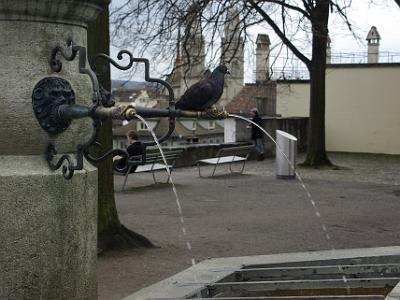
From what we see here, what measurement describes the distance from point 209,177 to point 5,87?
48.6 feet

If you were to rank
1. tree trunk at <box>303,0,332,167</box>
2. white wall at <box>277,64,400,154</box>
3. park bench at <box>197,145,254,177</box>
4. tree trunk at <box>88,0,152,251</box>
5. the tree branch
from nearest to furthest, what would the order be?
1. tree trunk at <box>88,0,152,251</box>
2. park bench at <box>197,145,254,177</box>
3. the tree branch
4. tree trunk at <box>303,0,332,167</box>
5. white wall at <box>277,64,400,154</box>

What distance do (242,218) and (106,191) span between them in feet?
10.8

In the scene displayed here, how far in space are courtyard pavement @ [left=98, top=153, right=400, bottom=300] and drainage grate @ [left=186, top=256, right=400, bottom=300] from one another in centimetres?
170

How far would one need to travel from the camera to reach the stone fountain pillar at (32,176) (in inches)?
138

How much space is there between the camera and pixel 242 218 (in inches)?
454

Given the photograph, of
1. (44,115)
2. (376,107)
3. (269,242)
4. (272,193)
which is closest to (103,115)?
(44,115)

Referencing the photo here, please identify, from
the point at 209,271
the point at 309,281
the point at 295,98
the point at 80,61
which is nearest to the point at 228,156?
the point at 295,98

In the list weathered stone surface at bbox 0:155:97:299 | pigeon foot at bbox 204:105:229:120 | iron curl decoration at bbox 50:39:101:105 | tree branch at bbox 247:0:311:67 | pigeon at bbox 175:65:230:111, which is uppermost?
tree branch at bbox 247:0:311:67

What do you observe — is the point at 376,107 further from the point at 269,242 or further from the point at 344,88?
the point at 269,242

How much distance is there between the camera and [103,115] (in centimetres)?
347

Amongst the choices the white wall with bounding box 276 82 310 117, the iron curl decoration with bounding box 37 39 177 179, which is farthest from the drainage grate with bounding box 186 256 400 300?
the white wall with bounding box 276 82 310 117

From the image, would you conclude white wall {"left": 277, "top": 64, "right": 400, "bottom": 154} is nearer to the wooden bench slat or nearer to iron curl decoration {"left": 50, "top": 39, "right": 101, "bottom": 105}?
the wooden bench slat

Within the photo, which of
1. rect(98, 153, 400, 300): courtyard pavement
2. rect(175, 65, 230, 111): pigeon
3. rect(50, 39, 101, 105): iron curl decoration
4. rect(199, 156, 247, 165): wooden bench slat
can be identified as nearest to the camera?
rect(50, 39, 101, 105): iron curl decoration

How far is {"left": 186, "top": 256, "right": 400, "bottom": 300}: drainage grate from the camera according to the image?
4.64 m
